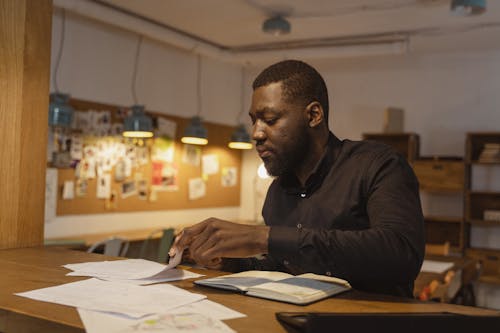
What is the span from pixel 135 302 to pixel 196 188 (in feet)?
19.8

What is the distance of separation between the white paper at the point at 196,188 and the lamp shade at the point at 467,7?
12.3ft

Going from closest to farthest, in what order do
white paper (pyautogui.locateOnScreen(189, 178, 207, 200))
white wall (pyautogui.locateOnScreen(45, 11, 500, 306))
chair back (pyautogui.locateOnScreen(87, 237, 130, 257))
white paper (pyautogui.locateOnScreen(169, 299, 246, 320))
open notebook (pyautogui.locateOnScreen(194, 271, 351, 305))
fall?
white paper (pyautogui.locateOnScreen(169, 299, 246, 320))
open notebook (pyautogui.locateOnScreen(194, 271, 351, 305))
chair back (pyautogui.locateOnScreen(87, 237, 130, 257))
white wall (pyautogui.locateOnScreen(45, 11, 500, 306))
white paper (pyautogui.locateOnScreen(189, 178, 207, 200))

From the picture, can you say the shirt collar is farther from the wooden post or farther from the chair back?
the chair back

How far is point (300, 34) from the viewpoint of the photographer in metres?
6.43

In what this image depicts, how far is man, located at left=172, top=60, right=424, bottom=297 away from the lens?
139 cm

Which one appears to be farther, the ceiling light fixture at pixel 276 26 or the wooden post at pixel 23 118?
the ceiling light fixture at pixel 276 26

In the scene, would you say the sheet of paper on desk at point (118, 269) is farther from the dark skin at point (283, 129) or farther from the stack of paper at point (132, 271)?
the dark skin at point (283, 129)

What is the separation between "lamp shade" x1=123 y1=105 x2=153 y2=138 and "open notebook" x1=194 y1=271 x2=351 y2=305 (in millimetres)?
4112

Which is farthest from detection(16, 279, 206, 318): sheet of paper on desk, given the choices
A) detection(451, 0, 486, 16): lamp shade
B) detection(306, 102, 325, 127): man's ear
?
detection(451, 0, 486, 16): lamp shade

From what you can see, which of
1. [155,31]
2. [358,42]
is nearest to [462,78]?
[358,42]

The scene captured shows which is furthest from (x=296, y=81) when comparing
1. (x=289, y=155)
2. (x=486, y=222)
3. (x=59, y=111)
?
(x=486, y=222)

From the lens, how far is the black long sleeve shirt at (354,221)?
1.39 m

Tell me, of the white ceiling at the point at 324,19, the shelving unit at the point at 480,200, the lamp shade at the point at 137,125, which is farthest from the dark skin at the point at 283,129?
the shelving unit at the point at 480,200

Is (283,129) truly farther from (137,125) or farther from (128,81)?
(128,81)
